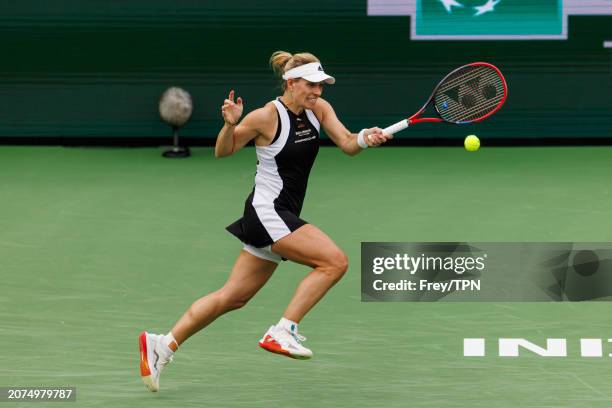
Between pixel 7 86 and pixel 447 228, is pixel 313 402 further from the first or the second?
pixel 7 86

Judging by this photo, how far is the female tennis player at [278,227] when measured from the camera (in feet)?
26.2

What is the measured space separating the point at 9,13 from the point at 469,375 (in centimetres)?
964

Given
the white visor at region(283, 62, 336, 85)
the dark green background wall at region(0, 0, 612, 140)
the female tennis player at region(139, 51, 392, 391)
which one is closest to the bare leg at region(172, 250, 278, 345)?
the female tennis player at region(139, 51, 392, 391)

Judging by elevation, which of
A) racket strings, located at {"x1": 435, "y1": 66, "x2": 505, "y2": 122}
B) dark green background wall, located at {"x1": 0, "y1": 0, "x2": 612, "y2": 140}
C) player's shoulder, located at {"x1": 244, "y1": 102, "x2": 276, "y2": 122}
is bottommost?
player's shoulder, located at {"x1": 244, "y1": 102, "x2": 276, "y2": 122}

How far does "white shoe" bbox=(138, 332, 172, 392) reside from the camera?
8016 mm

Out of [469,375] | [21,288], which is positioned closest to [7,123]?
[21,288]

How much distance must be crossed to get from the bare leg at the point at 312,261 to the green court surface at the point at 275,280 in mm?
526

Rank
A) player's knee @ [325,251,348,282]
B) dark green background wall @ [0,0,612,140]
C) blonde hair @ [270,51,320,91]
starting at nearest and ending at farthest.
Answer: player's knee @ [325,251,348,282]
blonde hair @ [270,51,320,91]
dark green background wall @ [0,0,612,140]

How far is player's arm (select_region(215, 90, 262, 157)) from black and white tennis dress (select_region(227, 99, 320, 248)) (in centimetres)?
15

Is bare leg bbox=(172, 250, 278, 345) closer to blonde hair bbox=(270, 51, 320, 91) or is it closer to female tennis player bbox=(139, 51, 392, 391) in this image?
female tennis player bbox=(139, 51, 392, 391)

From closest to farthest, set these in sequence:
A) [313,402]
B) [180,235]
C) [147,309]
A: [313,402], [147,309], [180,235]

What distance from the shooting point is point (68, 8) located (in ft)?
53.3

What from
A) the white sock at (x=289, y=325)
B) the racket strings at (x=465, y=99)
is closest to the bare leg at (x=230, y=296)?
the white sock at (x=289, y=325)

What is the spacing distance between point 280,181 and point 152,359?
129cm
